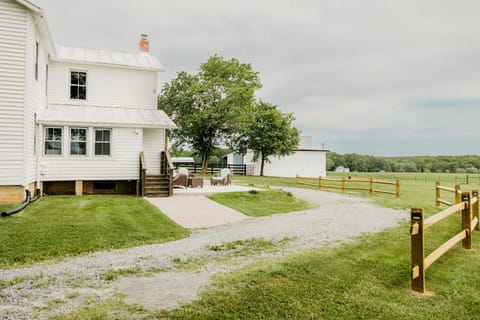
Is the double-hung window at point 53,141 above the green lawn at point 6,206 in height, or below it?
above

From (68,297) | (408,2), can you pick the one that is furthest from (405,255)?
(408,2)

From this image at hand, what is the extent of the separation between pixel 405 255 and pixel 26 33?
1195 cm

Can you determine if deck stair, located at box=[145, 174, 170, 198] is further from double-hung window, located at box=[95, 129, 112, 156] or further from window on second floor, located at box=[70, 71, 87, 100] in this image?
window on second floor, located at box=[70, 71, 87, 100]

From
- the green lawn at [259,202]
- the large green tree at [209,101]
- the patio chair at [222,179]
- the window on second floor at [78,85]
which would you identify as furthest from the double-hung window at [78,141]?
the large green tree at [209,101]

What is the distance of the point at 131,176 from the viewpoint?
46.8 feet

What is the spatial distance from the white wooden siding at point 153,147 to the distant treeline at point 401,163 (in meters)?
49.9

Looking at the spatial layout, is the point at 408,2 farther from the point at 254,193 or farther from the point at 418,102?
the point at 418,102

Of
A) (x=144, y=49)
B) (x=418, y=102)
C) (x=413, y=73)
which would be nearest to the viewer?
(x=144, y=49)

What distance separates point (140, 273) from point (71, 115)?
1090 centimetres

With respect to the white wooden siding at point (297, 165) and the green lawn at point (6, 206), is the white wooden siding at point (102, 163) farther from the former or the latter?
the white wooden siding at point (297, 165)

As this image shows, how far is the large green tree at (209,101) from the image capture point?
1184 inches

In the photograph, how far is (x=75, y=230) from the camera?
7426mm

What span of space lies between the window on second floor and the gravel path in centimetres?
1045

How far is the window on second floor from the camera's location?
1520 centimetres
